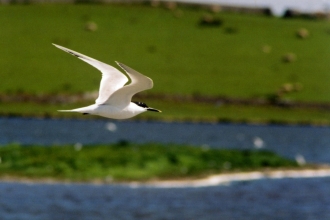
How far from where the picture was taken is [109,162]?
35.8 meters

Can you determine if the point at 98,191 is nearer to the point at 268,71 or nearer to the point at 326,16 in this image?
the point at 268,71

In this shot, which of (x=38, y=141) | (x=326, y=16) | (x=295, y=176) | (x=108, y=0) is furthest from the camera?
(x=326, y=16)

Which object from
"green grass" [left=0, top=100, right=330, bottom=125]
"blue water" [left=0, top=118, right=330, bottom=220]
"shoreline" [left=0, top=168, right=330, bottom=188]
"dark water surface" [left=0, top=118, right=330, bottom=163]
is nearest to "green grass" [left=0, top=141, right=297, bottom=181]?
"shoreline" [left=0, top=168, right=330, bottom=188]

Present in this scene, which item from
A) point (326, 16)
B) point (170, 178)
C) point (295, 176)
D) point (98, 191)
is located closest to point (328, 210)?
point (295, 176)

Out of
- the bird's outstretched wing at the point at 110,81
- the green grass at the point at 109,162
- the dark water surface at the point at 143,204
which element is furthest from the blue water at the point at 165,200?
the bird's outstretched wing at the point at 110,81

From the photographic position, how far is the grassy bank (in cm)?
6581

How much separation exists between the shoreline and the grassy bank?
22.9m

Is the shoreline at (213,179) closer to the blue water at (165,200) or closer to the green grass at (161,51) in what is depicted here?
the blue water at (165,200)

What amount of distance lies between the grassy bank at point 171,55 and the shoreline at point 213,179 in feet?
75.1

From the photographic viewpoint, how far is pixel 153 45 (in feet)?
242

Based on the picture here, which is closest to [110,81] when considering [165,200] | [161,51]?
[165,200]

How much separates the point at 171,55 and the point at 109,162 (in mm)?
37859

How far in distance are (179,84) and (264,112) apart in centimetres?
746

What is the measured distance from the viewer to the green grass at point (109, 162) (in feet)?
115
